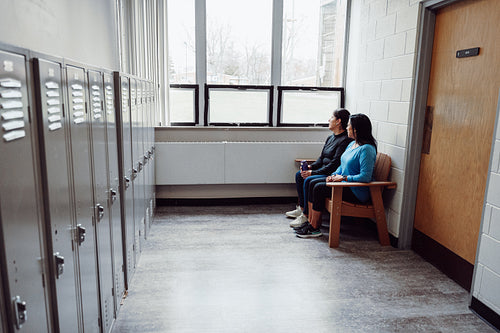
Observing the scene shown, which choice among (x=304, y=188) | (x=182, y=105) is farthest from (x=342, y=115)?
(x=182, y=105)

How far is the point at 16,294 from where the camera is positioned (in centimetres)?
91

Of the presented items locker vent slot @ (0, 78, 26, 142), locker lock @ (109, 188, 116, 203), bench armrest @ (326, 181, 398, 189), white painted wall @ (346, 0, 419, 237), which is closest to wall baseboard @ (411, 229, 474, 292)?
white painted wall @ (346, 0, 419, 237)

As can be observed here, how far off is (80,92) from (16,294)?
0.79m

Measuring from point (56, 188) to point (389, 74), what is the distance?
3005 mm

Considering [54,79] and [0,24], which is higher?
[0,24]

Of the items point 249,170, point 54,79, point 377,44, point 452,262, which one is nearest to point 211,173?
point 249,170

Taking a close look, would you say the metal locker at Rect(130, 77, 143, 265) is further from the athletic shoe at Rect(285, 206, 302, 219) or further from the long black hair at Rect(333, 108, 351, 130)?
the long black hair at Rect(333, 108, 351, 130)

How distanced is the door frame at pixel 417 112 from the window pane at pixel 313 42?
5.46 ft

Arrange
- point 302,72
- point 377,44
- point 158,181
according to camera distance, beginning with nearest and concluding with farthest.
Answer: point 377,44, point 158,181, point 302,72

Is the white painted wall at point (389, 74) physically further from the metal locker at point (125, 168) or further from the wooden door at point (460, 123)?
the metal locker at point (125, 168)

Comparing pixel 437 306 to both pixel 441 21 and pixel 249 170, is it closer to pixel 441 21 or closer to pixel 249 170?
pixel 441 21

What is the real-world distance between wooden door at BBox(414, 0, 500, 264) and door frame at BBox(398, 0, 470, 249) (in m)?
0.05

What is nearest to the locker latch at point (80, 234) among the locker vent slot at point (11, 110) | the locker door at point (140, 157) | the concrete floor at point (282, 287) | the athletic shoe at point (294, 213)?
the locker vent slot at point (11, 110)

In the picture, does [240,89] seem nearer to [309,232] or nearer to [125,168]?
[309,232]
